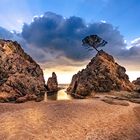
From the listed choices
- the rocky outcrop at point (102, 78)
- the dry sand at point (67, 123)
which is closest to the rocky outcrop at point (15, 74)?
the rocky outcrop at point (102, 78)

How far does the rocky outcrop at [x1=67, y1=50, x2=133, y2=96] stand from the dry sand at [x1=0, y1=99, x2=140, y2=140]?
116 ft

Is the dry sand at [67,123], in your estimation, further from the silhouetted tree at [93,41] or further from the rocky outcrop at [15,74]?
the silhouetted tree at [93,41]

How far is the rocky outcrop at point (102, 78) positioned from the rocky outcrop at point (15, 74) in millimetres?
13517

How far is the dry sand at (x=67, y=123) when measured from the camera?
81.7 ft

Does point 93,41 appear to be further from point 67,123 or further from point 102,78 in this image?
point 67,123

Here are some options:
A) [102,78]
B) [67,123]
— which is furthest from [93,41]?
[67,123]

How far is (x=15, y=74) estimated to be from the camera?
72.2 m

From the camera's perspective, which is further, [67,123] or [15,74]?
[15,74]

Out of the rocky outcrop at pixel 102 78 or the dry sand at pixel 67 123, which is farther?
the rocky outcrop at pixel 102 78

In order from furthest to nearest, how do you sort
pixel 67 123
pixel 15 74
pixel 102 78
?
pixel 102 78 → pixel 15 74 → pixel 67 123

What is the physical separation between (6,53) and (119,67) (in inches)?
1517

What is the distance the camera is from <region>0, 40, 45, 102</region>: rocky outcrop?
6094 cm

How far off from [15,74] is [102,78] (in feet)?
87.9

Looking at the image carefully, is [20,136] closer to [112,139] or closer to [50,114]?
[50,114]
